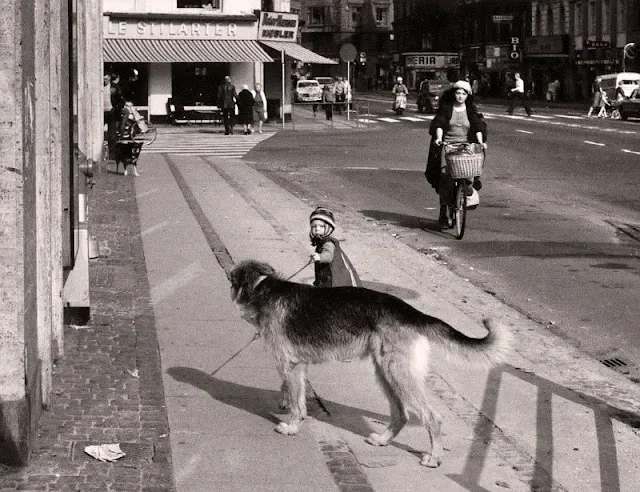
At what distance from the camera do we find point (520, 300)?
12297 millimetres

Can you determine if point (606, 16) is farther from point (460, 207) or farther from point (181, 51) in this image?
point (460, 207)

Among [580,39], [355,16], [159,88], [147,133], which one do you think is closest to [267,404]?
[147,133]

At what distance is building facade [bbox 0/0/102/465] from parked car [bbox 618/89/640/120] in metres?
43.7

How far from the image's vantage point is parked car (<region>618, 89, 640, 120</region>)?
2021 inches

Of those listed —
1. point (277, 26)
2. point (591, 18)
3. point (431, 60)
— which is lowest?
point (277, 26)

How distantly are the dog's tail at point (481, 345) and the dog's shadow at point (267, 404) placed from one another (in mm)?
680

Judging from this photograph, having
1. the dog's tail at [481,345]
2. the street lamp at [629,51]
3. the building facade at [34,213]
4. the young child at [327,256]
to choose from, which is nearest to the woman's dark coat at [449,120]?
the building facade at [34,213]

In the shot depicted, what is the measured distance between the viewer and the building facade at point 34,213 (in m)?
6.33

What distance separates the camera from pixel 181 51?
1848 inches

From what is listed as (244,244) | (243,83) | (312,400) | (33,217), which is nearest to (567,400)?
(312,400)

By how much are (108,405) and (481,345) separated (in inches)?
94.1

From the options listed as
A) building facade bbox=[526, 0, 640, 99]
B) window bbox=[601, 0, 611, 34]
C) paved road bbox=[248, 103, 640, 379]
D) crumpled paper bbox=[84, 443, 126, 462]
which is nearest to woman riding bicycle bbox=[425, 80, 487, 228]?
paved road bbox=[248, 103, 640, 379]

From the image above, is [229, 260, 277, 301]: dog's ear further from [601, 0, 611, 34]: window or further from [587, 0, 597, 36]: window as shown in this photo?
[587, 0, 597, 36]: window

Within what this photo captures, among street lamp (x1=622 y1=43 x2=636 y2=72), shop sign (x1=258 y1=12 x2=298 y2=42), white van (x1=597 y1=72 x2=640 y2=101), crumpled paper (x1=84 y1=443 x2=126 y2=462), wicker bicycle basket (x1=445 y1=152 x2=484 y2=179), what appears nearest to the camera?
crumpled paper (x1=84 y1=443 x2=126 y2=462)
